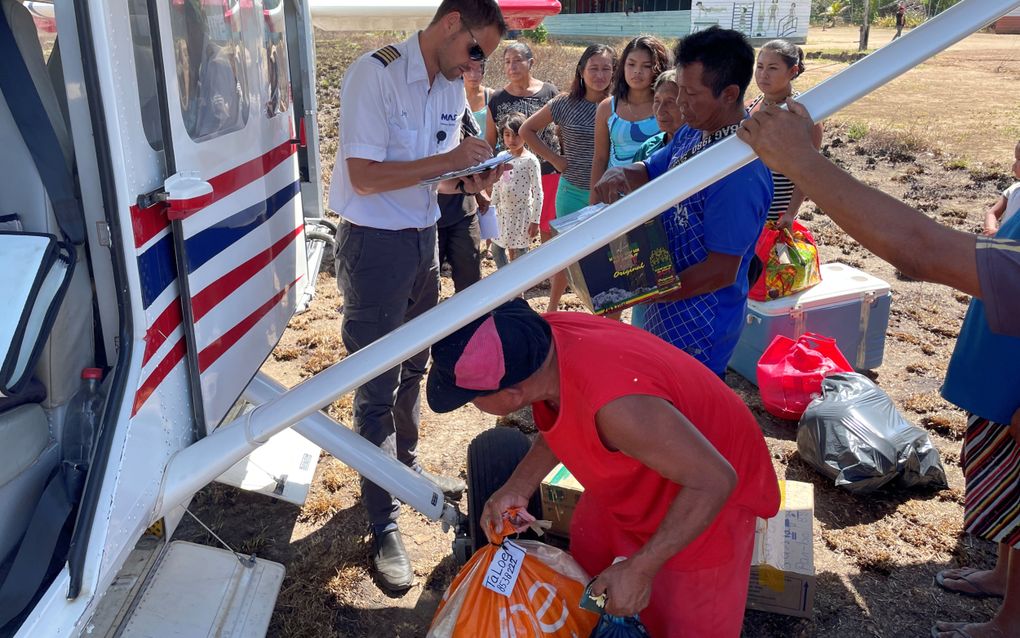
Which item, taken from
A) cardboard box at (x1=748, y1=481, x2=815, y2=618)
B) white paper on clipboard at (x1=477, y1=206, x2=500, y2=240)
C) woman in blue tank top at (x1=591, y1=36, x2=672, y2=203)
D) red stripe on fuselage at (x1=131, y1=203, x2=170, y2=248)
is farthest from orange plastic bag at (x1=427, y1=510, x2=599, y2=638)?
woman in blue tank top at (x1=591, y1=36, x2=672, y2=203)

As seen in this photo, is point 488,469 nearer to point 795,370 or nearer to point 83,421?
point 83,421

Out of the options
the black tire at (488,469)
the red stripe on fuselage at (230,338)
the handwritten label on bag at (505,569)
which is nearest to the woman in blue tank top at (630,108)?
the black tire at (488,469)

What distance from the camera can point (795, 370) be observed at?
395 cm

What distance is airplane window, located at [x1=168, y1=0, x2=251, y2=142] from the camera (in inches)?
78.0

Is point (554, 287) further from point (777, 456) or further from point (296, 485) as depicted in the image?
point (296, 485)

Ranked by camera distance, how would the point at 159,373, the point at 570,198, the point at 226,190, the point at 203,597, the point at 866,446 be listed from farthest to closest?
the point at 570,198 < the point at 866,446 < the point at 203,597 < the point at 226,190 < the point at 159,373

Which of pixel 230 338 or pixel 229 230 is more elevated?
pixel 229 230

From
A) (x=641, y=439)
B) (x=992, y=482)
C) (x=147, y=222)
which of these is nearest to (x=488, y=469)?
(x=641, y=439)

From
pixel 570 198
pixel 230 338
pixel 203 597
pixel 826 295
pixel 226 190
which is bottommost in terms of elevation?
pixel 203 597

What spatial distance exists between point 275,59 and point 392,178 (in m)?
0.75

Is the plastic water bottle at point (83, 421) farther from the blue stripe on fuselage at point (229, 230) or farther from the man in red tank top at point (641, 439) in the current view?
the man in red tank top at point (641, 439)

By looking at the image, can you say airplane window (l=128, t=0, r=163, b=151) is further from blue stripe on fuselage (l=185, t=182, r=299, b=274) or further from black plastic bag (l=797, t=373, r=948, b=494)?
black plastic bag (l=797, t=373, r=948, b=494)

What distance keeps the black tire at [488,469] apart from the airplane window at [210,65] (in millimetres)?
1280

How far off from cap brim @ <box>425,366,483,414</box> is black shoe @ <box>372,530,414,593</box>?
4.28ft
